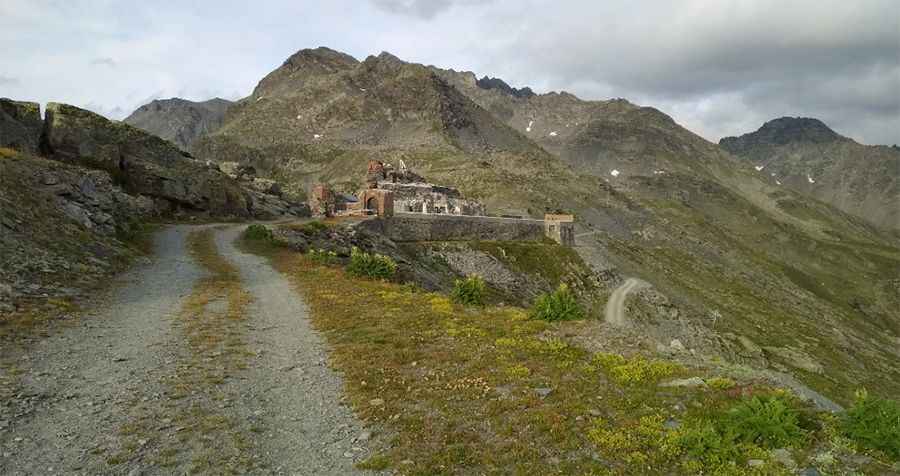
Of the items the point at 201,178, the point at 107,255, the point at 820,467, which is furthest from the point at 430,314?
the point at 201,178

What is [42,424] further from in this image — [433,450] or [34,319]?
[34,319]

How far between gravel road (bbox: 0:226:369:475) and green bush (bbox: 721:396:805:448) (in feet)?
23.8

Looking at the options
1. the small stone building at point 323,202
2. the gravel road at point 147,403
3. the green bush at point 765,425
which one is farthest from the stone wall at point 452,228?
the green bush at point 765,425

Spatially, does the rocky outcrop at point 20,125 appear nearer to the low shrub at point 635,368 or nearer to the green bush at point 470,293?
the green bush at point 470,293

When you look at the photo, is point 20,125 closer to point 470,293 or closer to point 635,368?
point 470,293

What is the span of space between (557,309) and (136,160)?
2282 inches

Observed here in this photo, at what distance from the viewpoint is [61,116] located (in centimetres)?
5572

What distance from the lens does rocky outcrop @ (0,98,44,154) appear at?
47.3m

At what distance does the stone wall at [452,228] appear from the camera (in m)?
76.4

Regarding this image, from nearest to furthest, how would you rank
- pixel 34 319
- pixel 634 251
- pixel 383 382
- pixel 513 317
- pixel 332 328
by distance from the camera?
1. pixel 383 382
2. pixel 34 319
3. pixel 332 328
4. pixel 513 317
5. pixel 634 251

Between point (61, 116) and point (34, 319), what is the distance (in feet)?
165

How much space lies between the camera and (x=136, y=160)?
2399 inches

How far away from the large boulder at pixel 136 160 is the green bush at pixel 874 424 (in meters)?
62.9

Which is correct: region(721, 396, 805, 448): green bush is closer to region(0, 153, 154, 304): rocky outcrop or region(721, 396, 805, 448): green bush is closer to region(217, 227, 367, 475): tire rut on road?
region(217, 227, 367, 475): tire rut on road
